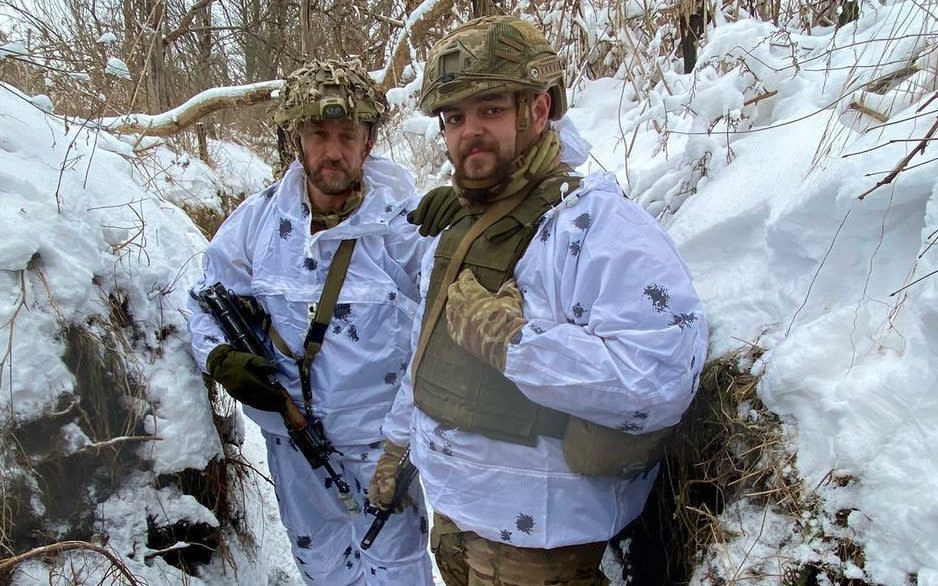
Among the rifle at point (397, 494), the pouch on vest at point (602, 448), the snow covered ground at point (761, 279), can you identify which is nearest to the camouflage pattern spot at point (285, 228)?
the snow covered ground at point (761, 279)

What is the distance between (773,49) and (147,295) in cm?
272

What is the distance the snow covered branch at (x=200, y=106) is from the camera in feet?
16.2

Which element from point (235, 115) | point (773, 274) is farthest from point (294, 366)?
point (235, 115)

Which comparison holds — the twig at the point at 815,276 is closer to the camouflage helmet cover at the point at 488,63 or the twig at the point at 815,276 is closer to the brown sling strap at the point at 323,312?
the camouflage helmet cover at the point at 488,63

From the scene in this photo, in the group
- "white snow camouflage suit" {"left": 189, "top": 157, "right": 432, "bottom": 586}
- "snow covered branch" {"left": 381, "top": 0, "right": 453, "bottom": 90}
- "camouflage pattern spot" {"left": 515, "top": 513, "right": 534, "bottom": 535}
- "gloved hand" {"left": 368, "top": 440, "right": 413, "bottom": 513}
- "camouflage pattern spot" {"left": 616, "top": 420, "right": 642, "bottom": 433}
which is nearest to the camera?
"camouflage pattern spot" {"left": 616, "top": 420, "right": 642, "bottom": 433}

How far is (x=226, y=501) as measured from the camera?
2.42m

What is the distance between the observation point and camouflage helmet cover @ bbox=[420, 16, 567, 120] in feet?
4.90

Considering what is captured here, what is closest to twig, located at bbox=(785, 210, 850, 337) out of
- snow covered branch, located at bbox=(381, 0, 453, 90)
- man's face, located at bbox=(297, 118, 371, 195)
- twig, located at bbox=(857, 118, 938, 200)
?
twig, located at bbox=(857, 118, 938, 200)

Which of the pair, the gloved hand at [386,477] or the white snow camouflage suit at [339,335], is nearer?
the gloved hand at [386,477]

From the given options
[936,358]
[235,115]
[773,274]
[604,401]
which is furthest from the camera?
[235,115]

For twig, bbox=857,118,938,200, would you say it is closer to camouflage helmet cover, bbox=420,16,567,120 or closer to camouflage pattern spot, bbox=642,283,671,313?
camouflage pattern spot, bbox=642,283,671,313

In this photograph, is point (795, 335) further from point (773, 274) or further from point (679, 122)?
point (679, 122)

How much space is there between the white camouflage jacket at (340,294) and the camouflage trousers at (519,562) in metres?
0.60

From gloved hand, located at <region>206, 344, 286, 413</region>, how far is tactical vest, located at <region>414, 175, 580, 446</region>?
655 millimetres
